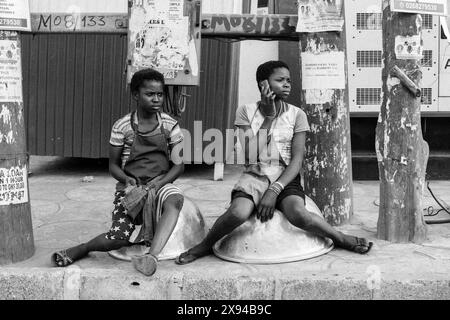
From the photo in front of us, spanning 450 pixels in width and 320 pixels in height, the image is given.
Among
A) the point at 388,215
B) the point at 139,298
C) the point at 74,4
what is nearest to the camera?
the point at 139,298

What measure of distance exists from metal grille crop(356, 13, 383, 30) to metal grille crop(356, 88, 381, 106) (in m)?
0.76

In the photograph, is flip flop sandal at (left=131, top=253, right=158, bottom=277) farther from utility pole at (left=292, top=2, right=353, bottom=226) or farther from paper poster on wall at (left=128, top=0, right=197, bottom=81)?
utility pole at (left=292, top=2, right=353, bottom=226)

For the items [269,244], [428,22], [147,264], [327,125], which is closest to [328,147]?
[327,125]

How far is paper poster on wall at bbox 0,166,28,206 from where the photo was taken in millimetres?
4270

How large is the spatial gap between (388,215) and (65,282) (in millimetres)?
2553

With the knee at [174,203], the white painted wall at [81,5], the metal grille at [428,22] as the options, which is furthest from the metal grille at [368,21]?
the knee at [174,203]

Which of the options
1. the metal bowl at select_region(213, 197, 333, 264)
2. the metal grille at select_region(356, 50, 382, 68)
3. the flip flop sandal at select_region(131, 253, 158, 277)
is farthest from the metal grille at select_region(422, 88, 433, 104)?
the flip flop sandal at select_region(131, 253, 158, 277)

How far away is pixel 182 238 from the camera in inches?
175

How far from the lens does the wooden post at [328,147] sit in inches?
202

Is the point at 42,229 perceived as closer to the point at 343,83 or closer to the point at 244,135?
the point at 244,135

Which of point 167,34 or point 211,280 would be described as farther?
point 167,34

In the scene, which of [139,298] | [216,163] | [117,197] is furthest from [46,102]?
[139,298]

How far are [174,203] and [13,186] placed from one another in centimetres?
124

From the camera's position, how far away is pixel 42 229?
5328 millimetres
